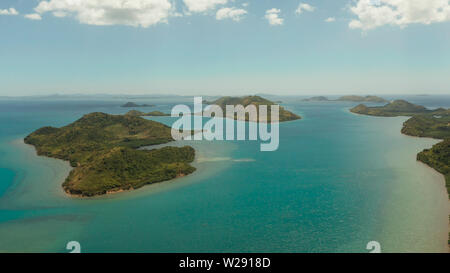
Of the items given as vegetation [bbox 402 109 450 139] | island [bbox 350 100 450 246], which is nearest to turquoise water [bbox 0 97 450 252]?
island [bbox 350 100 450 246]

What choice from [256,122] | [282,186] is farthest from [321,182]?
[256,122]

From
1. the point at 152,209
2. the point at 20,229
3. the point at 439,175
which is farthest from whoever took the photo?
the point at 439,175

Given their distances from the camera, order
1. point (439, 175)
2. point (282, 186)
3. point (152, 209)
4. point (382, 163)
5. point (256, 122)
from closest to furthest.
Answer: point (152, 209), point (282, 186), point (439, 175), point (382, 163), point (256, 122)

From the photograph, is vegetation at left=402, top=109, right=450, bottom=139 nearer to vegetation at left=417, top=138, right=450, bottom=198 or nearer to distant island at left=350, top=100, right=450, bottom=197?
distant island at left=350, top=100, right=450, bottom=197

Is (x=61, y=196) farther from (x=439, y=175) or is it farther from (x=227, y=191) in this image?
(x=439, y=175)

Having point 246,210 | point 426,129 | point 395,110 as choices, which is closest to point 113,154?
point 246,210

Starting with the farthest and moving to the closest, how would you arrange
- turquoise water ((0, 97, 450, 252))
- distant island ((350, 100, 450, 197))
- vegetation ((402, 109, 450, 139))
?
vegetation ((402, 109, 450, 139)), distant island ((350, 100, 450, 197)), turquoise water ((0, 97, 450, 252))

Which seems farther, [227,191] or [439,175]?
[439,175]
